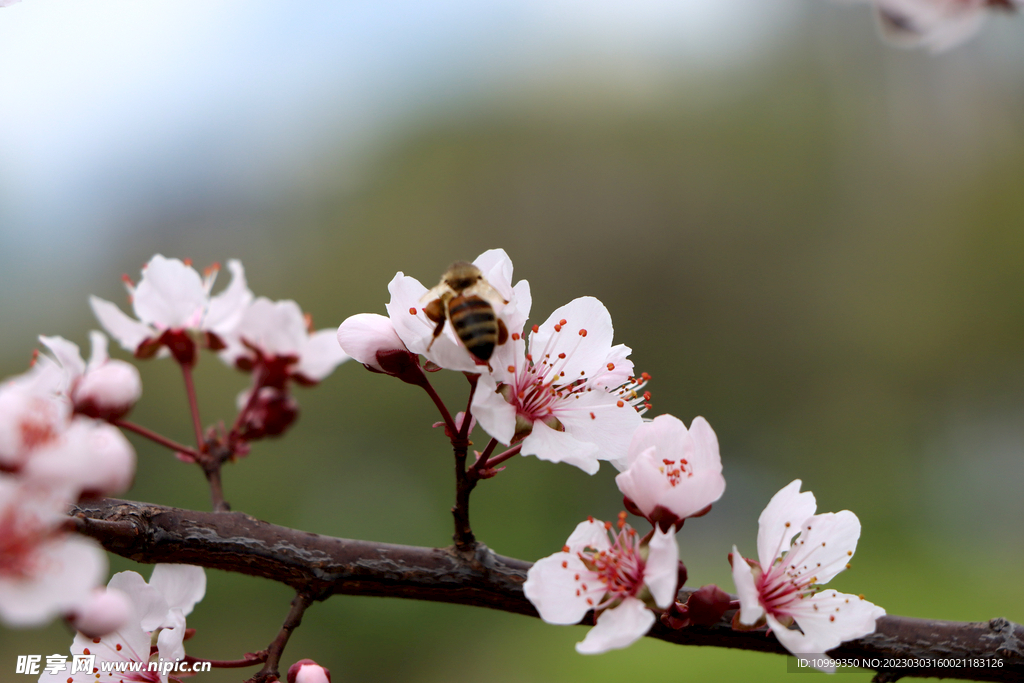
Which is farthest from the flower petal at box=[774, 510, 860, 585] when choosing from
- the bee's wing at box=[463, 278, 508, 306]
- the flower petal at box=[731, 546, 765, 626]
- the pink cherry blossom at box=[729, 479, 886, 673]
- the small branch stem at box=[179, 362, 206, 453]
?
the small branch stem at box=[179, 362, 206, 453]

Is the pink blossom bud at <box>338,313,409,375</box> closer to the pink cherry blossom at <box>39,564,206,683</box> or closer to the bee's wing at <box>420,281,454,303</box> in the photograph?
the bee's wing at <box>420,281,454,303</box>

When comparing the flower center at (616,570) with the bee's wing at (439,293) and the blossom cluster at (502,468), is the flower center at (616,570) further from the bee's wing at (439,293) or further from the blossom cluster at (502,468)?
the bee's wing at (439,293)

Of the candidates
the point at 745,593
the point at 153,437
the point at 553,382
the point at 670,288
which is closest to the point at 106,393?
the point at 153,437

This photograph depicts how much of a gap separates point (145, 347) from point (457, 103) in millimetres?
10475

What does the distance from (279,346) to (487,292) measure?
64cm

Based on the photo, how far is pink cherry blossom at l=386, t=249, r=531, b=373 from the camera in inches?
31.5

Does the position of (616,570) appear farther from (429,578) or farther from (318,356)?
(318,356)

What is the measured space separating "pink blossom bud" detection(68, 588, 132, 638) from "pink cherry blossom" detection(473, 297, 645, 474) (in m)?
0.42

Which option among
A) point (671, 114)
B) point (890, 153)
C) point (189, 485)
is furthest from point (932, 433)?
point (189, 485)

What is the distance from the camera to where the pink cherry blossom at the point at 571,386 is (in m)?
0.86

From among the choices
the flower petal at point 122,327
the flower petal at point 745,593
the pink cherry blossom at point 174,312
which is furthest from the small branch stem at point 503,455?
the flower petal at point 122,327

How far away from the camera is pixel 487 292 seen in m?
0.84

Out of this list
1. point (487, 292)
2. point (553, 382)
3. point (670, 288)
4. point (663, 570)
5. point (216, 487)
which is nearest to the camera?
point (663, 570)

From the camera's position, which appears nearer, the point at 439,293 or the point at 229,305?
the point at 439,293
